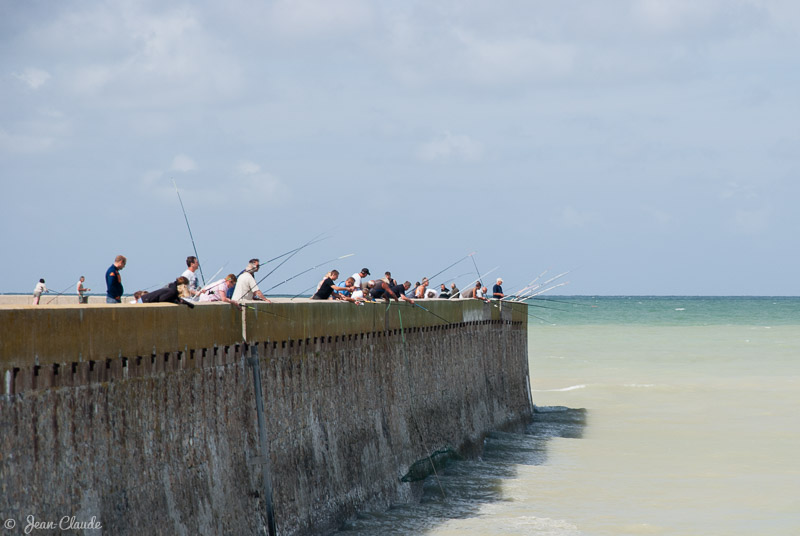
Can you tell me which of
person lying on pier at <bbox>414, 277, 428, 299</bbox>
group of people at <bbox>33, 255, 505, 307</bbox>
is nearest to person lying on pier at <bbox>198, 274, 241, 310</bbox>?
group of people at <bbox>33, 255, 505, 307</bbox>

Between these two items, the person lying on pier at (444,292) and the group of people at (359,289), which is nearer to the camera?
the group of people at (359,289)

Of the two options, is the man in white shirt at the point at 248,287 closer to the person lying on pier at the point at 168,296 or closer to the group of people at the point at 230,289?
the group of people at the point at 230,289

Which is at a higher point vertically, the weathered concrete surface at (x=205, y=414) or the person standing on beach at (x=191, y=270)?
the person standing on beach at (x=191, y=270)

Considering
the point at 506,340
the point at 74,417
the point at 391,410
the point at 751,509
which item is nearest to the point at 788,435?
the point at 506,340

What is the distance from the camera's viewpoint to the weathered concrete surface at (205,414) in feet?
25.7

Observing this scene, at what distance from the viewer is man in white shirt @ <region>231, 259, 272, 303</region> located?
12594mm

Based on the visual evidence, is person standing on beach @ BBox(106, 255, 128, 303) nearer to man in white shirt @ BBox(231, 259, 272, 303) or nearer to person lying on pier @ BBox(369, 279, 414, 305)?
man in white shirt @ BBox(231, 259, 272, 303)

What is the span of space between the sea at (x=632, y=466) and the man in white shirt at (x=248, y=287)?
10.1 feet

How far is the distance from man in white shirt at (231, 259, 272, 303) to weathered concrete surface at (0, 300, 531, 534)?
0.57 metres

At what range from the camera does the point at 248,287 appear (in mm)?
12656

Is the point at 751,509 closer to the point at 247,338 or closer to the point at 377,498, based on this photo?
the point at 377,498

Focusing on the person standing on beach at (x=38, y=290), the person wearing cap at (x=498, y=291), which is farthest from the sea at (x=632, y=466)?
the person standing on beach at (x=38, y=290)

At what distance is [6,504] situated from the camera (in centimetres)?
734

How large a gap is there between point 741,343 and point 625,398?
3220cm
